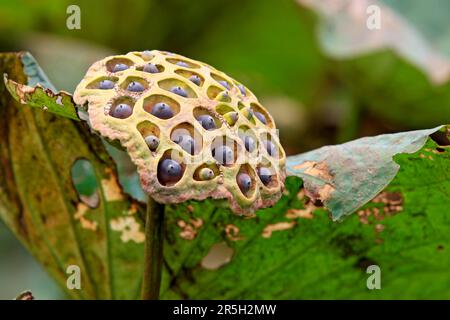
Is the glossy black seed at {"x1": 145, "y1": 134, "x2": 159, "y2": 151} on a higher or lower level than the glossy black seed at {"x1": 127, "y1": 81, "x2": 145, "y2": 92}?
lower

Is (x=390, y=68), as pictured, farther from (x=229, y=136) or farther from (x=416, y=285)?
(x=229, y=136)

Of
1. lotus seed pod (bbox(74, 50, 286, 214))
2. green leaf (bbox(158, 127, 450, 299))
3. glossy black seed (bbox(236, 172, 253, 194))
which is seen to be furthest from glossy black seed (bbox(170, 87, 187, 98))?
green leaf (bbox(158, 127, 450, 299))

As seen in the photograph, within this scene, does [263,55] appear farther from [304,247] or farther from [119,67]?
[119,67]

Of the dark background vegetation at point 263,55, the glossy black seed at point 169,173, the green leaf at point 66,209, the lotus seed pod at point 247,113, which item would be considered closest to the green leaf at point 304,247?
the green leaf at point 66,209

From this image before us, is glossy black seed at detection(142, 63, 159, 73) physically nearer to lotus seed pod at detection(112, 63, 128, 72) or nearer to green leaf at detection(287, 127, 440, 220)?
lotus seed pod at detection(112, 63, 128, 72)

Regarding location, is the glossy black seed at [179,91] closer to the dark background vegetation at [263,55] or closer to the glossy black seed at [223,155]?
the glossy black seed at [223,155]

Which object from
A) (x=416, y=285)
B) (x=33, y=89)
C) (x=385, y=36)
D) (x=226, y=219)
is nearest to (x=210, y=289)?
(x=226, y=219)

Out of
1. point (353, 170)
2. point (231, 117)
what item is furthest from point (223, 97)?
point (353, 170)
